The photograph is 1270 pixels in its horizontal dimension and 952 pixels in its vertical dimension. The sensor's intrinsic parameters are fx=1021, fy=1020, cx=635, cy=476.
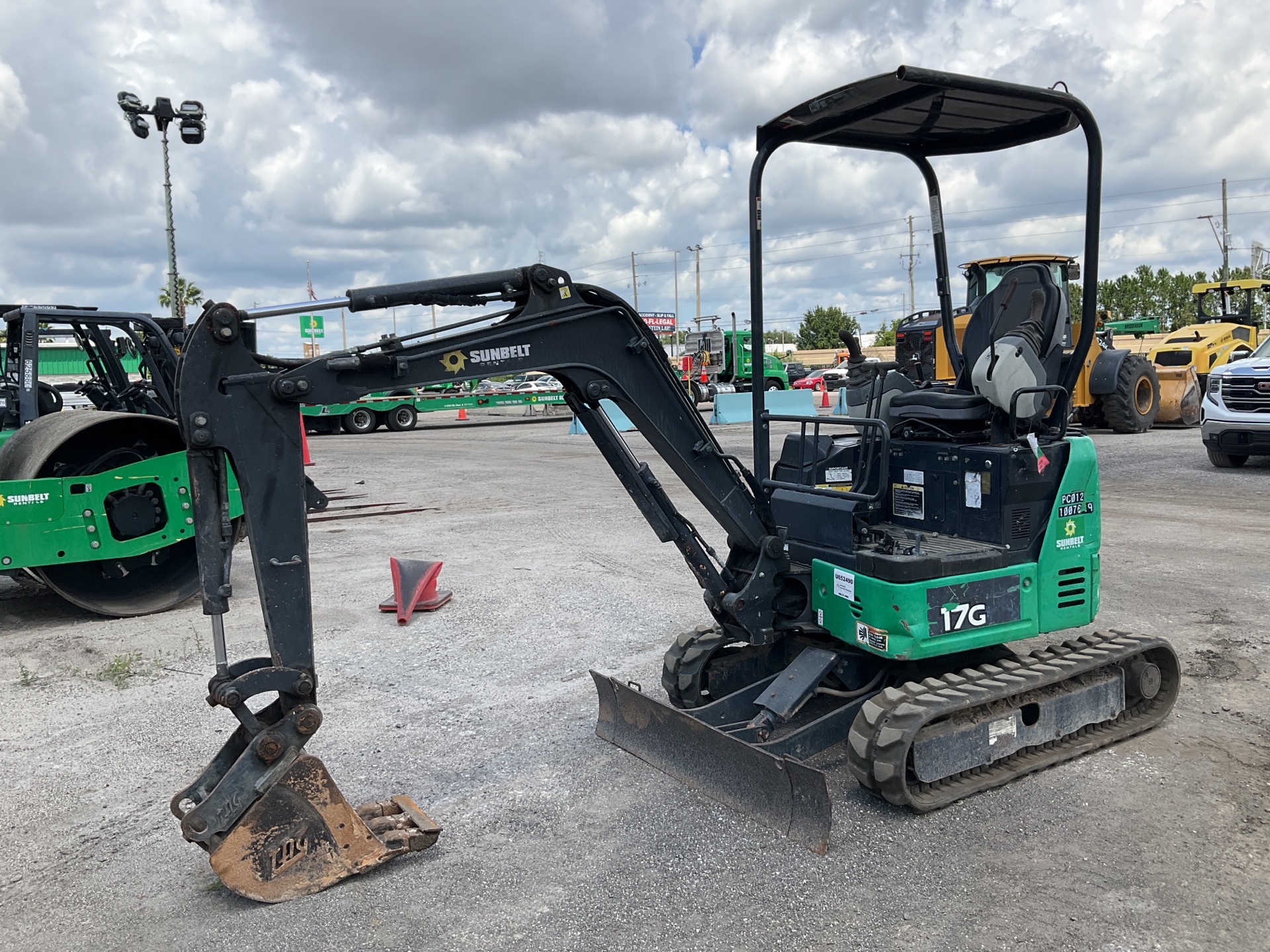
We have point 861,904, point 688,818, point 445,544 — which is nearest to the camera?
point 861,904

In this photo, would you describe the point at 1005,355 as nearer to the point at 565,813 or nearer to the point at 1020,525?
the point at 1020,525

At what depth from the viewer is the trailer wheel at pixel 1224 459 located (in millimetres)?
15070

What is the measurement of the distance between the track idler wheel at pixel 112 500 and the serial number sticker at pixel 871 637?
587 cm

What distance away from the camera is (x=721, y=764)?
457 centimetres

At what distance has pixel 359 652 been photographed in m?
7.13

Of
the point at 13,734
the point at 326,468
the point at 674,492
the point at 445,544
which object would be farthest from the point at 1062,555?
the point at 326,468

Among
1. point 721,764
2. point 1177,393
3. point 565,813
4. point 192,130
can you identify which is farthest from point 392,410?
point 721,764

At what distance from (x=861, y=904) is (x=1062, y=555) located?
7.72 feet

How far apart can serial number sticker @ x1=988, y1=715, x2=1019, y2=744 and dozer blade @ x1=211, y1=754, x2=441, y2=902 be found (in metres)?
2.62

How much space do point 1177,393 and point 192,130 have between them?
64.2 feet

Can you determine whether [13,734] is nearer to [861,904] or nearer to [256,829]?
[256,829]

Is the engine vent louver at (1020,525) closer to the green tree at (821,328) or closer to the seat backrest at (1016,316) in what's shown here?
the seat backrest at (1016,316)

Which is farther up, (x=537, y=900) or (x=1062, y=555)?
(x=1062, y=555)

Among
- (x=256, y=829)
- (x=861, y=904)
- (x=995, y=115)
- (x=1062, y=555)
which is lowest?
(x=861, y=904)
